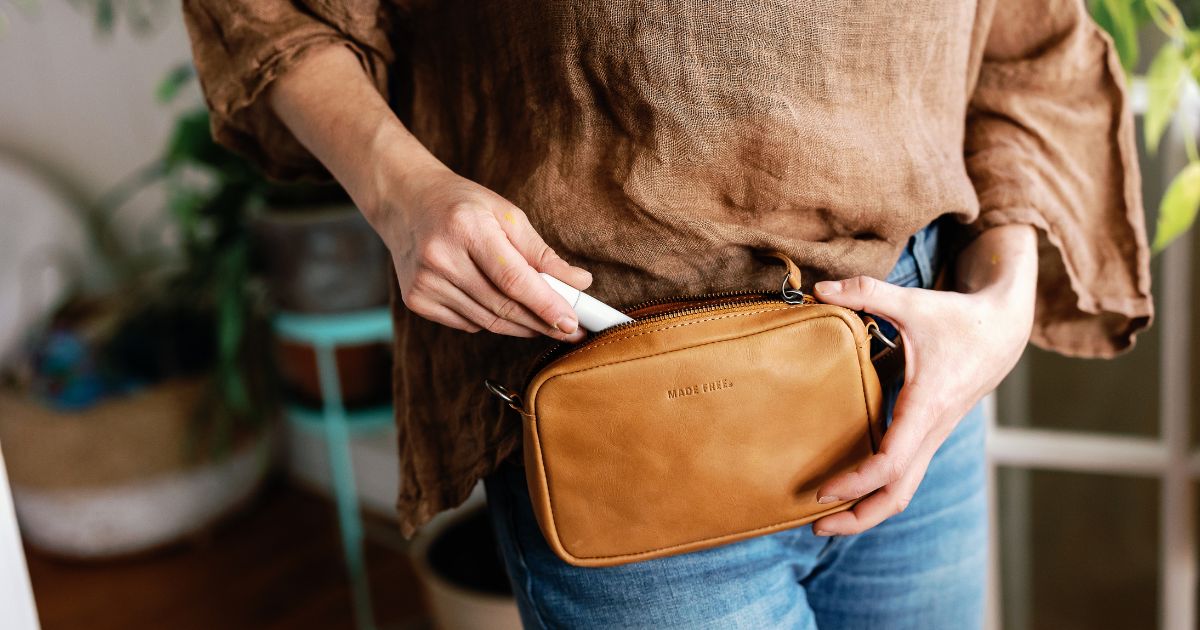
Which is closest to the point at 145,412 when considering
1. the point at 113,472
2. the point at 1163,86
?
the point at 113,472

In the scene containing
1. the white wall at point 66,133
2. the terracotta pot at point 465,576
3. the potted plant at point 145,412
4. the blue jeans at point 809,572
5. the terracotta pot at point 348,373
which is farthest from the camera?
the white wall at point 66,133

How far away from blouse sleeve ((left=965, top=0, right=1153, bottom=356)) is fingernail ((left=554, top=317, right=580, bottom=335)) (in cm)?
39

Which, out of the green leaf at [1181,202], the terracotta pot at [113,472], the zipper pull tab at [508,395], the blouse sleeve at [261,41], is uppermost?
the blouse sleeve at [261,41]

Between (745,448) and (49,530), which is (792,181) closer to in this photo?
(745,448)

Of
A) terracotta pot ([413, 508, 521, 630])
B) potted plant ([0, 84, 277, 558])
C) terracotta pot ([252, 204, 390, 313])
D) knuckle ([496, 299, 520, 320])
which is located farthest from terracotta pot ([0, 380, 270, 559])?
knuckle ([496, 299, 520, 320])

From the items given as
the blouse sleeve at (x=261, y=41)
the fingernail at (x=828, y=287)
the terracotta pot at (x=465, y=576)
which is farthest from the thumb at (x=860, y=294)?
the terracotta pot at (x=465, y=576)

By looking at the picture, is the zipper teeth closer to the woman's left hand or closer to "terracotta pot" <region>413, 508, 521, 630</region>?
the woman's left hand

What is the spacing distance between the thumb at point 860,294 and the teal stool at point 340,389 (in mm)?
1097

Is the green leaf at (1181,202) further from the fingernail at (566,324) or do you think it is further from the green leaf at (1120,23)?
the fingernail at (566,324)

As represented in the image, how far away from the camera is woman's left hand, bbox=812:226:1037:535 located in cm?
60

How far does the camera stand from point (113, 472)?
2.09 metres

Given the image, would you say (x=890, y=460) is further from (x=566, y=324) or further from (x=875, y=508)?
(x=566, y=324)

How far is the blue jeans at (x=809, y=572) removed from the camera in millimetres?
639

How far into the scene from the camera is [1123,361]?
161 centimetres
